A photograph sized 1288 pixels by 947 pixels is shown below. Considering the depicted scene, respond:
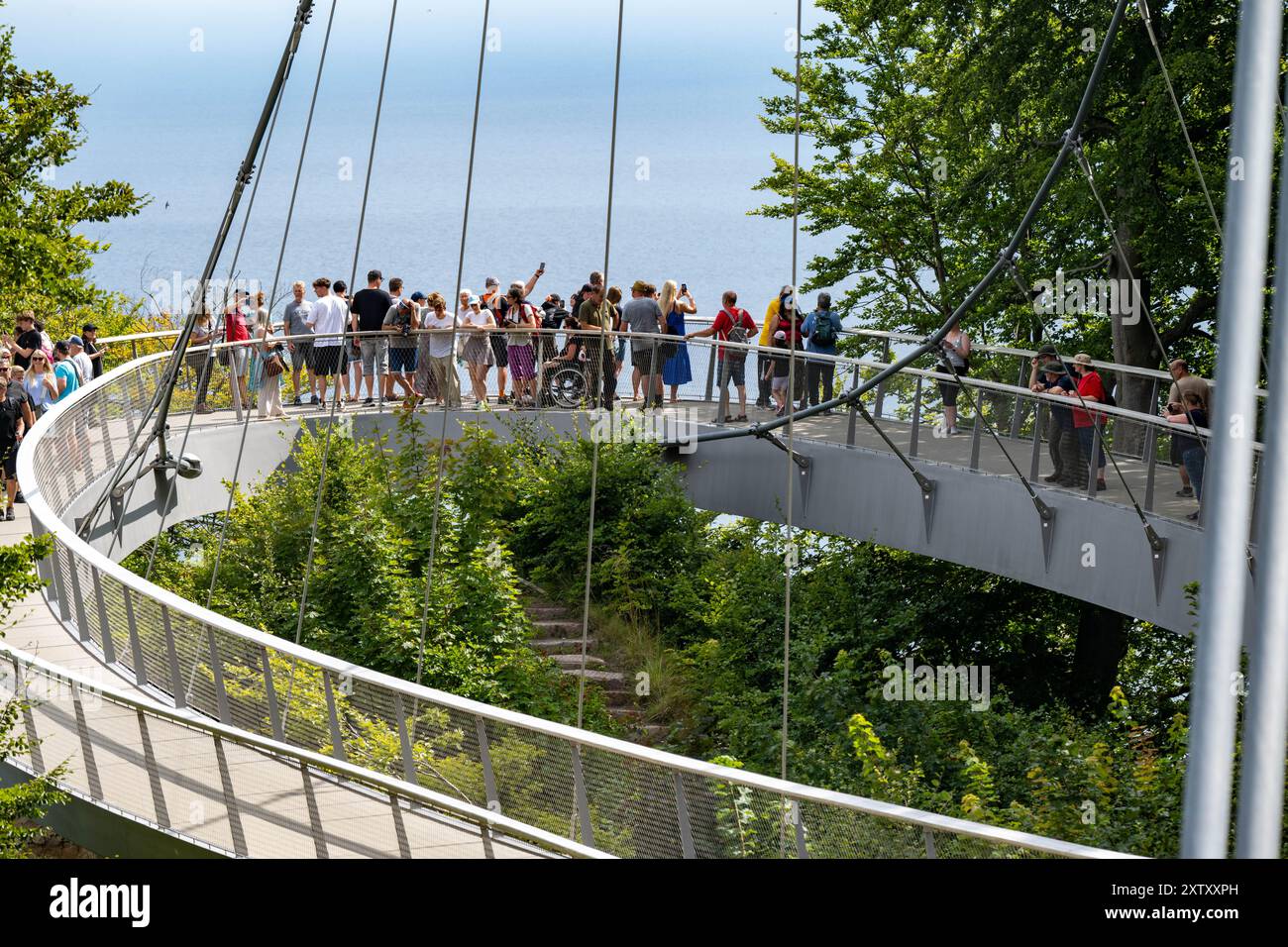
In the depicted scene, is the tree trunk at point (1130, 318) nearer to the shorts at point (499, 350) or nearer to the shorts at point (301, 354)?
the shorts at point (499, 350)

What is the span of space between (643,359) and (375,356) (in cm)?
355

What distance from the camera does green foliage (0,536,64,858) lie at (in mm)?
9320

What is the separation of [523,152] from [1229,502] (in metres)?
145

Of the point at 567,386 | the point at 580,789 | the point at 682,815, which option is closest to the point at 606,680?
the point at 567,386

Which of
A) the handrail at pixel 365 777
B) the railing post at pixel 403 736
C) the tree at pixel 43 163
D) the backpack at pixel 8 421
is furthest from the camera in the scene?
the tree at pixel 43 163

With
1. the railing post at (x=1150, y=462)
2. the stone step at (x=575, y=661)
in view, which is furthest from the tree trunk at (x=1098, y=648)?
the railing post at (x=1150, y=462)

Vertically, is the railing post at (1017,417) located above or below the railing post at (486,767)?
above

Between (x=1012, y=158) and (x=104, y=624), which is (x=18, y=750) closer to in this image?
(x=104, y=624)

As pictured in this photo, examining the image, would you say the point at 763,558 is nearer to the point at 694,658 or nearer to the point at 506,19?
the point at 694,658

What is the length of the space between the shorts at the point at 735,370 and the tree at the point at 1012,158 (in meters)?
4.05

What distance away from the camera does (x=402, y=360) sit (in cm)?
2247

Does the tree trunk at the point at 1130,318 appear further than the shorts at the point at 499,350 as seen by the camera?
No

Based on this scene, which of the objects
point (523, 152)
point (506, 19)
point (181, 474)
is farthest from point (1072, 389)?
point (506, 19)

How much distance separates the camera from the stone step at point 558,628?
69.9 feet
